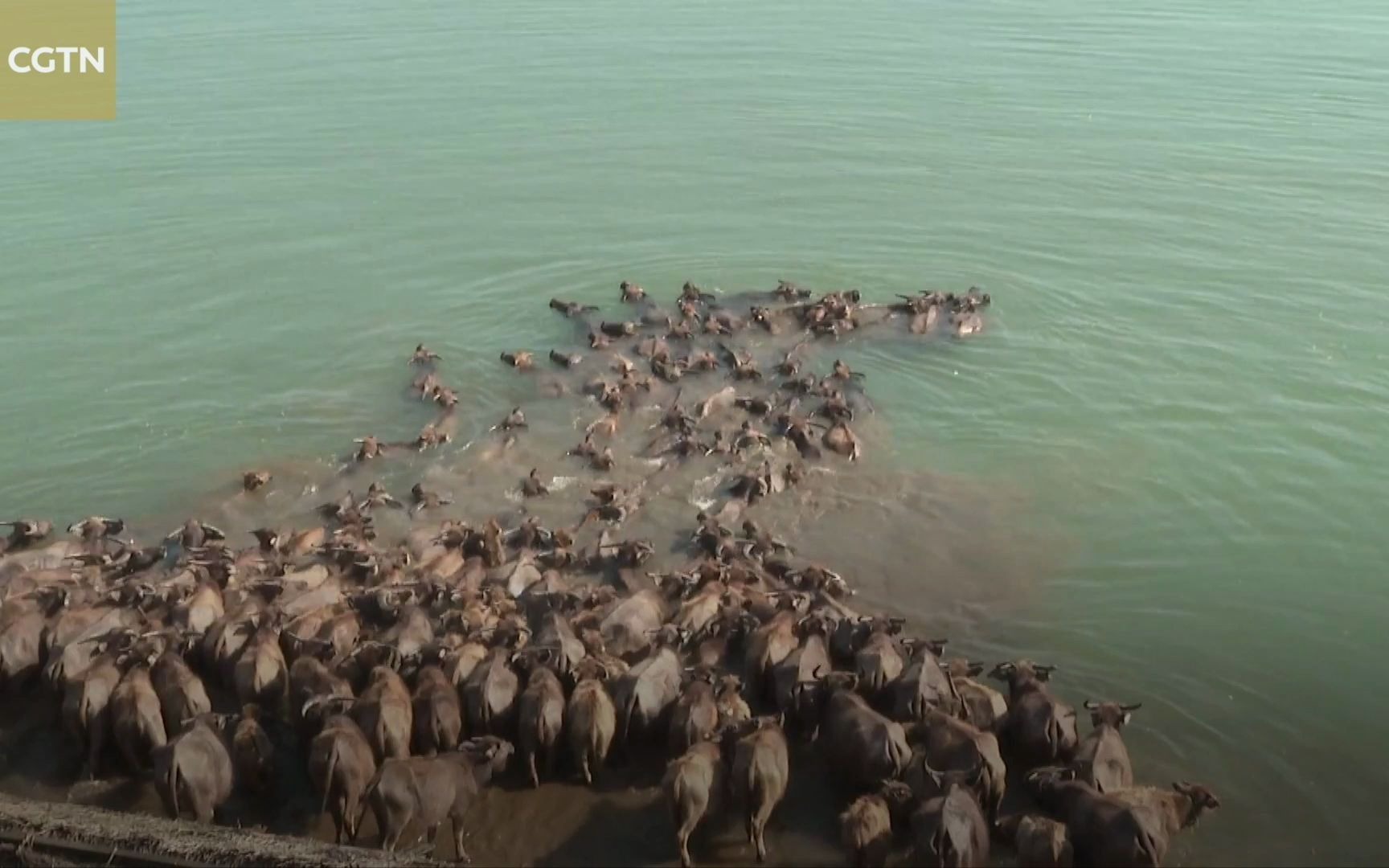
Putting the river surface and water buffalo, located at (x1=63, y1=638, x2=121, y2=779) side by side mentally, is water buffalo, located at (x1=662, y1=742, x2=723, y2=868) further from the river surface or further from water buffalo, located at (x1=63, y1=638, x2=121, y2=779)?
water buffalo, located at (x1=63, y1=638, x2=121, y2=779)

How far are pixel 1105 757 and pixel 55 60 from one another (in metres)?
33.9

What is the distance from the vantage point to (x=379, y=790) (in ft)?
26.8

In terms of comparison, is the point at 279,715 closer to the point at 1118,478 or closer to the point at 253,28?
the point at 1118,478

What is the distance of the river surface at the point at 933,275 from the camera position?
11422 millimetres

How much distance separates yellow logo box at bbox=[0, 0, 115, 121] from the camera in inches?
1153

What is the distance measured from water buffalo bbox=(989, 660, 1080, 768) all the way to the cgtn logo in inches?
1187

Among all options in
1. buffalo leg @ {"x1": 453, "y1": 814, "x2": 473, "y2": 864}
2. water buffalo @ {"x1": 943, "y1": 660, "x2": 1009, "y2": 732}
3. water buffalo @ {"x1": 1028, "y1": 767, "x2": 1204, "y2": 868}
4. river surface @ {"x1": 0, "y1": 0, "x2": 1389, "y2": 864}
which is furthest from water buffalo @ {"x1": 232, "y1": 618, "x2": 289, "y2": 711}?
water buffalo @ {"x1": 1028, "y1": 767, "x2": 1204, "y2": 868}

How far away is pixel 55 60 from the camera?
111 feet

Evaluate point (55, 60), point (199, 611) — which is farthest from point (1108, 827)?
point (55, 60)

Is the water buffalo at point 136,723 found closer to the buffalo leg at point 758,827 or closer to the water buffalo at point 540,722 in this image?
the water buffalo at point 540,722

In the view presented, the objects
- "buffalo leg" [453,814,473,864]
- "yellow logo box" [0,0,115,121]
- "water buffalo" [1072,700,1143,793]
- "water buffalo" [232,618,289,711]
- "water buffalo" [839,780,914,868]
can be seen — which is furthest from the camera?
"yellow logo box" [0,0,115,121]

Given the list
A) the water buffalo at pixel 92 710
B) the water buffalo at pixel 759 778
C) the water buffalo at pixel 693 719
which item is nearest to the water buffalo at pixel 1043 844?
the water buffalo at pixel 759 778

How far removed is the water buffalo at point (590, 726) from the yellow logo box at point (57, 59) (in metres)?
23.8

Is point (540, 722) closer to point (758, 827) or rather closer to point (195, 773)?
point (758, 827)
